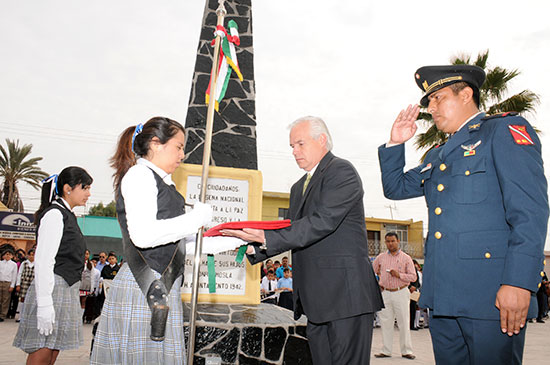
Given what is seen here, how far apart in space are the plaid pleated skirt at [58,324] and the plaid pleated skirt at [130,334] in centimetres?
175

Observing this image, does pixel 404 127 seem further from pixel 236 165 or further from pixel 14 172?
pixel 14 172

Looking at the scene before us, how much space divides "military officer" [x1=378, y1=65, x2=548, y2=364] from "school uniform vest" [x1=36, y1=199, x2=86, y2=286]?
3.12m

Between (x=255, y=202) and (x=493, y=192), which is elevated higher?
(x=255, y=202)

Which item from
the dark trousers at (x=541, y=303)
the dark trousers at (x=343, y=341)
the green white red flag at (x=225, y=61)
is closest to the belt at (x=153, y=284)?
the dark trousers at (x=343, y=341)

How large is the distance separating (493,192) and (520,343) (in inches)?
28.5

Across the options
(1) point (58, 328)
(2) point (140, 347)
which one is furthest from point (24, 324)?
(2) point (140, 347)

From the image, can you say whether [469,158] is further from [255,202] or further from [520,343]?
[255,202]

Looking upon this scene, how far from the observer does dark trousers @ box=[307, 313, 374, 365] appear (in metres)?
2.86

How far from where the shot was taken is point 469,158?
2314 mm

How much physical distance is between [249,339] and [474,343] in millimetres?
3210

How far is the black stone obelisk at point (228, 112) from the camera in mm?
7180

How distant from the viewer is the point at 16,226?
2125 centimetres

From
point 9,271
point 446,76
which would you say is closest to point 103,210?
point 9,271

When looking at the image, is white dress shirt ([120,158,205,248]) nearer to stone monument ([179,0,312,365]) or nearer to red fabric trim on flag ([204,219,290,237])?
red fabric trim on flag ([204,219,290,237])
